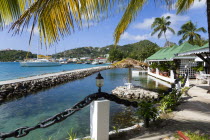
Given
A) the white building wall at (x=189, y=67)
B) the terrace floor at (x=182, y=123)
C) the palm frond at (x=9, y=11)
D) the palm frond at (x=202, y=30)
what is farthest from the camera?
the palm frond at (x=202, y=30)

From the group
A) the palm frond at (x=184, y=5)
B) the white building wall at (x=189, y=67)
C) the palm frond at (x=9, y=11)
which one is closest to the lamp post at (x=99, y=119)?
the palm frond at (x=9, y=11)

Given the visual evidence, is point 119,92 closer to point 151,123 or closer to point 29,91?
point 151,123

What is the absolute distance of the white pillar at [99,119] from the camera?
10.1 ft

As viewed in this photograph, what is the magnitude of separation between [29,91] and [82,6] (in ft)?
42.0

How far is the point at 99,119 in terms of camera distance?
3.10 m

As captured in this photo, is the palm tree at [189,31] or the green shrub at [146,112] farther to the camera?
the palm tree at [189,31]

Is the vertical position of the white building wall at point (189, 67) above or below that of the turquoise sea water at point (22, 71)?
above

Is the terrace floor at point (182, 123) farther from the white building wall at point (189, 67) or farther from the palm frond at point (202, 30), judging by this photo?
the palm frond at point (202, 30)

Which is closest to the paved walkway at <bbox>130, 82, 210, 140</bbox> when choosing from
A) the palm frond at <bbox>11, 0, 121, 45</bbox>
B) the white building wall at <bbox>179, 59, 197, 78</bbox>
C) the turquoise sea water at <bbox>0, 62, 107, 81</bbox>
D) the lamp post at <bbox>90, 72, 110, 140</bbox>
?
the lamp post at <bbox>90, 72, 110, 140</bbox>

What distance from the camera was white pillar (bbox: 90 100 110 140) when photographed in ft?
10.1

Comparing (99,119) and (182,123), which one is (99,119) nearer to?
(99,119)

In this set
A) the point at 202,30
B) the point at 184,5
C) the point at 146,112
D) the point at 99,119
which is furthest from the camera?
the point at 202,30

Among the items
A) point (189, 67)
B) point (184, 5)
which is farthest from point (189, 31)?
point (184, 5)

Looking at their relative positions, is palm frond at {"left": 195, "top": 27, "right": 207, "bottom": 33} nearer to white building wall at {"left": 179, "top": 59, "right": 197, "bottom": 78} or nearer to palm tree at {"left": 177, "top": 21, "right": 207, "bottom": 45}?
palm tree at {"left": 177, "top": 21, "right": 207, "bottom": 45}
